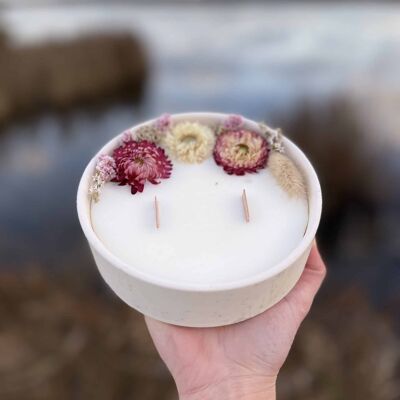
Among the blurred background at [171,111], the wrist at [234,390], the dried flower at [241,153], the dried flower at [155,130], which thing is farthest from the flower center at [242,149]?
the blurred background at [171,111]

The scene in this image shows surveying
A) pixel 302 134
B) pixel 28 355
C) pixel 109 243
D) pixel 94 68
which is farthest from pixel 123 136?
pixel 94 68

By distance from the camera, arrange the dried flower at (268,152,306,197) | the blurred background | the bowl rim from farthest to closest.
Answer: the blurred background, the dried flower at (268,152,306,197), the bowl rim

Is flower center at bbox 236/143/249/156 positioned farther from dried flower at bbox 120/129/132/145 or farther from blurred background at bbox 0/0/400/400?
blurred background at bbox 0/0/400/400

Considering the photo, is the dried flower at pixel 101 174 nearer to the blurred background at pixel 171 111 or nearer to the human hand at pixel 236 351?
the human hand at pixel 236 351

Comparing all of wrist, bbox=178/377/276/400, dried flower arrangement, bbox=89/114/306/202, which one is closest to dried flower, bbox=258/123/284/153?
dried flower arrangement, bbox=89/114/306/202

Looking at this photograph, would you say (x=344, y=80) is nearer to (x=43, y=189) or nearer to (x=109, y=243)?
(x=43, y=189)

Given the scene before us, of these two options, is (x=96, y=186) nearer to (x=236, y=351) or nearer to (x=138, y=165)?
(x=138, y=165)

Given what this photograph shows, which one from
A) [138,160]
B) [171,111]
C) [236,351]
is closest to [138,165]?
[138,160]
